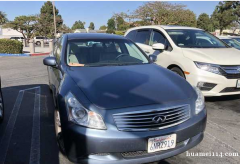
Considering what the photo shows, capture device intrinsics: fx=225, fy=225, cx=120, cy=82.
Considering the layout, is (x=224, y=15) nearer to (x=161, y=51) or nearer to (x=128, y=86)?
(x=161, y=51)

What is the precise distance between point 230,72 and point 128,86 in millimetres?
2671

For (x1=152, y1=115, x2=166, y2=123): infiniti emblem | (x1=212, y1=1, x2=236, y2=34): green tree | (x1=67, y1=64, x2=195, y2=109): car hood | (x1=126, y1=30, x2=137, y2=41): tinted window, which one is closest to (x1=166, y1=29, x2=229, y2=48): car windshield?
(x1=126, y1=30, x2=137, y2=41): tinted window

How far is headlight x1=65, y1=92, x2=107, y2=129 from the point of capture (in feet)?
7.24

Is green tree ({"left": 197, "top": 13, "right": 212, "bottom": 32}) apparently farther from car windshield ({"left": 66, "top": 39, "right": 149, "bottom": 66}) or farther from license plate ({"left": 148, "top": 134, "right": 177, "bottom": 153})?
license plate ({"left": 148, "top": 134, "right": 177, "bottom": 153})

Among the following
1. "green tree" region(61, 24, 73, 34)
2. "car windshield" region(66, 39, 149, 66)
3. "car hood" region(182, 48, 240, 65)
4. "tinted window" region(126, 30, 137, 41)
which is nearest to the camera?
"car windshield" region(66, 39, 149, 66)

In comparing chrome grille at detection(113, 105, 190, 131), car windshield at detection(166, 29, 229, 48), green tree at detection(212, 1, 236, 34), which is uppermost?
green tree at detection(212, 1, 236, 34)

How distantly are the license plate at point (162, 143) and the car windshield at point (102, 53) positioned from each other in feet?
5.33

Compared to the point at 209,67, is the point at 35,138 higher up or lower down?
lower down

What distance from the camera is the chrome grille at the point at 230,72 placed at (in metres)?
4.36

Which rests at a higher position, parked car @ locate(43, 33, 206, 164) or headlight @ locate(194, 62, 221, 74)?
headlight @ locate(194, 62, 221, 74)

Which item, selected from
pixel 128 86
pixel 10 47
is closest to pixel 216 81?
pixel 128 86

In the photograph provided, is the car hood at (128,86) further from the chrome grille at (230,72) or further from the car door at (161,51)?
the car door at (161,51)

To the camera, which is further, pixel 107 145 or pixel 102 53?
pixel 102 53

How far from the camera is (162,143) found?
2.30 meters
